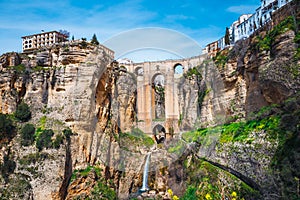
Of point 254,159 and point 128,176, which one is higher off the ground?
point 254,159

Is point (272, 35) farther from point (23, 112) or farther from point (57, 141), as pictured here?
point (23, 112)

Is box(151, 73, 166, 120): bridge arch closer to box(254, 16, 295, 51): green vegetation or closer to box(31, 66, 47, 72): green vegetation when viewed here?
box(31, 66, 47, 72): green vegetation

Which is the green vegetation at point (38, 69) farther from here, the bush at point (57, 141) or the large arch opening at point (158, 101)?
the large arch opening at point (158, 101)

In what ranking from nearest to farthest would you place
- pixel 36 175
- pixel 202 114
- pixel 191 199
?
pixel 36 175 < pixel 191 199 < pixel 202 114

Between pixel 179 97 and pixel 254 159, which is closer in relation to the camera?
pixel 254 159

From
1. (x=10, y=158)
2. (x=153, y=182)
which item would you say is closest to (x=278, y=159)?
(x=10, y=158)

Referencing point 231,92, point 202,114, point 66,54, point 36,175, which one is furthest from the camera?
point 202,114

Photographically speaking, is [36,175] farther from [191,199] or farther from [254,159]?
[254,159]

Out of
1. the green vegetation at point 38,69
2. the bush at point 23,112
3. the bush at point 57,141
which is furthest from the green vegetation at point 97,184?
the green vegetation at point 38,69
